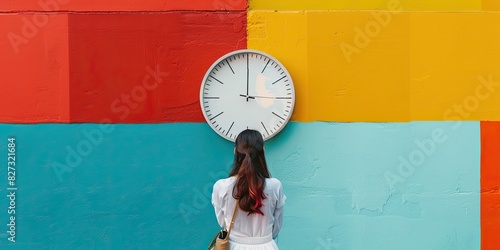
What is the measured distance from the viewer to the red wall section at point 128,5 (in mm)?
4348

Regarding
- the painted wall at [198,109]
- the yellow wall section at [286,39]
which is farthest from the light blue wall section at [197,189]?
the yellow wall section at [286,39]

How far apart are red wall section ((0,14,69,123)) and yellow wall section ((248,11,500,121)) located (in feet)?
4.41

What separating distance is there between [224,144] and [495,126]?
189cm

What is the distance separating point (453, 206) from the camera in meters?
4.36

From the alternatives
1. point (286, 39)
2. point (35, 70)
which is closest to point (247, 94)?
point (286, 39)

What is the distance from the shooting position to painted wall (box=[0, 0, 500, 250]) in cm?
434

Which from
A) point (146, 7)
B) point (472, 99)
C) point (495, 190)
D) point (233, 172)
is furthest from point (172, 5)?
point (495, 190)

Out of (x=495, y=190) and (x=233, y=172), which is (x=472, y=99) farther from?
(x=233, y=172)

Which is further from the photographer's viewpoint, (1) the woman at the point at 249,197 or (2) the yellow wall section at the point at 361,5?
(2) the yellow wall section at the point at 361,5

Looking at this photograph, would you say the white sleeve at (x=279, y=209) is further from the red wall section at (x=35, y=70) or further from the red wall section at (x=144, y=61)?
the red wall section at (x=35, y=70)

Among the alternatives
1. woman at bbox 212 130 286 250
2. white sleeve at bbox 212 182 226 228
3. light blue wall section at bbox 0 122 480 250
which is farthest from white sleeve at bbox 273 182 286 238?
light blue wall section at bbox 0 122 480 250

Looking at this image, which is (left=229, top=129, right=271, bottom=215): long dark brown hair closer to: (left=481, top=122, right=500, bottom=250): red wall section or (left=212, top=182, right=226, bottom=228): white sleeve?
(left=212, top=182, right=226, bottom=228): white sleeve

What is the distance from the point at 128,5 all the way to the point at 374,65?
5.78 feet

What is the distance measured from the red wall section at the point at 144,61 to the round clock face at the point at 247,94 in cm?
9
